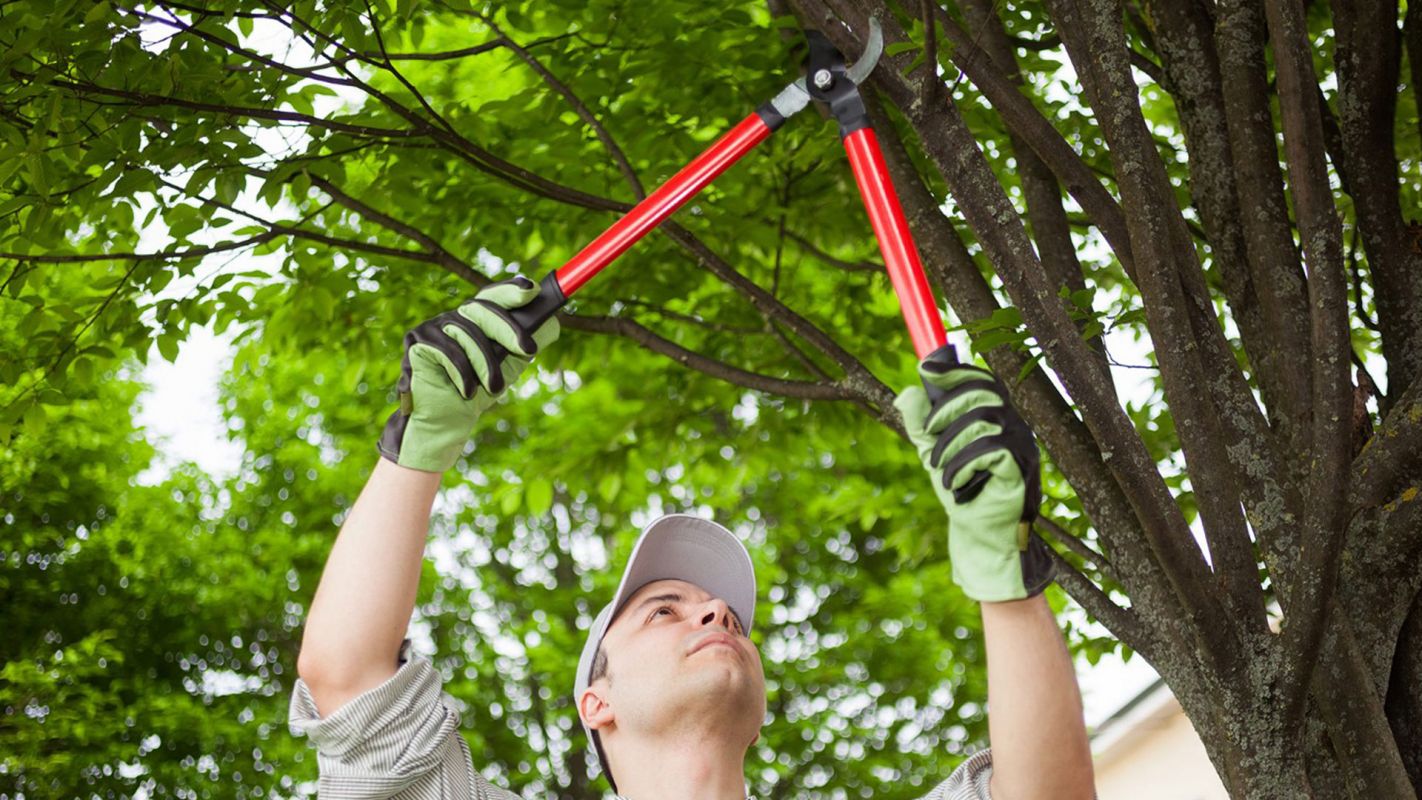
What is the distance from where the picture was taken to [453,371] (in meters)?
2.34

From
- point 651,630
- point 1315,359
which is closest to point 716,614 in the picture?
point 651,630

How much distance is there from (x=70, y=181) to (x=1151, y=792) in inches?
417

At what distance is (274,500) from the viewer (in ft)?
48.4

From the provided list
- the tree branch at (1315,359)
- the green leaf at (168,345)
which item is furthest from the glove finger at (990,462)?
the green leaf at (168,345)

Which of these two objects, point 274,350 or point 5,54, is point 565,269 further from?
point 274,350

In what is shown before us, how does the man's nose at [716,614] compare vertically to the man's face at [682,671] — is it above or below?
above

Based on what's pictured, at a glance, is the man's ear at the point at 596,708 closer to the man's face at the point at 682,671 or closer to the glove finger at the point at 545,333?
the man's face at the point at 682,671

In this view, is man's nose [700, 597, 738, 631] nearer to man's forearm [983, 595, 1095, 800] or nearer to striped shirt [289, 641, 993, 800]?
striped shirt [289, 641, 993, 800]

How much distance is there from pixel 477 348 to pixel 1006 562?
2.97 ft

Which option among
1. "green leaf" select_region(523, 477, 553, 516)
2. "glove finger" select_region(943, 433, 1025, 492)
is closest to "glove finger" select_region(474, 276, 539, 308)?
"glove finger" select_region(943, 433, 1025, 492)

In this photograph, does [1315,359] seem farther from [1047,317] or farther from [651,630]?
[651,630]

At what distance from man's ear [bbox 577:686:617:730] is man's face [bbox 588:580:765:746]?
0.02 m

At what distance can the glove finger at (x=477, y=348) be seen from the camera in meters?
2.34

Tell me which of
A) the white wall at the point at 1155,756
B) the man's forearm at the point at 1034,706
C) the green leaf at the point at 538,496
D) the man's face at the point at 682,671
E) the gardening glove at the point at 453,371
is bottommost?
the man's forearm at the point at 1034,706
